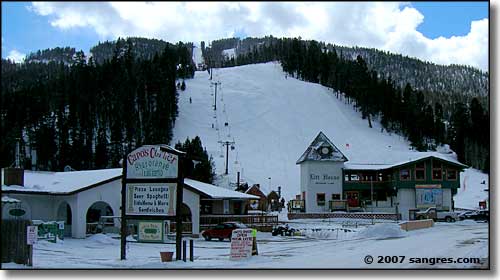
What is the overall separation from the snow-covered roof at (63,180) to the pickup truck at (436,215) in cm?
1089

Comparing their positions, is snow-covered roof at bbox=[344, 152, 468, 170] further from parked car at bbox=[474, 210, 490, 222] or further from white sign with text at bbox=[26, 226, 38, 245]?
white sign with text at bbox=[26, 226, 38, 245]

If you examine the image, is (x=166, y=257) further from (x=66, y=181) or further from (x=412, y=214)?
(x=412, y=214)

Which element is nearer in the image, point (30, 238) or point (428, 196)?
point (30, 238)

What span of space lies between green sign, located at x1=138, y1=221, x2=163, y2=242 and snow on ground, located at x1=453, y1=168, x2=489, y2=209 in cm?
778

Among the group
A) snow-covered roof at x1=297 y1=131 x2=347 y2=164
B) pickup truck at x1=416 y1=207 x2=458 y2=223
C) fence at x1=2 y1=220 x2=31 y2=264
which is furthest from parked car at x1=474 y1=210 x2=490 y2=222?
fence at x1=2 y1=220 x2=31 y2=264

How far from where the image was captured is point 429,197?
26.8 metres

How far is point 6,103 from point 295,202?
38.6 ft

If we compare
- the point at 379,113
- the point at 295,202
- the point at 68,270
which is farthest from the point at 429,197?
the point at 68,270

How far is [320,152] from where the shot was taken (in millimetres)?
23984

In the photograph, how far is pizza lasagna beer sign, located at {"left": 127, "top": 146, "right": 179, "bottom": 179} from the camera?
16.7 metres

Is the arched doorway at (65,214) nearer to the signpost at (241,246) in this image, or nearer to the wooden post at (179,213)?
the wooden post at (179,213)

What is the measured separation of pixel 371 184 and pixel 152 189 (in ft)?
41.0

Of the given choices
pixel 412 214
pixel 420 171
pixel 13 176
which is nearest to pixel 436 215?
pixel 412 214

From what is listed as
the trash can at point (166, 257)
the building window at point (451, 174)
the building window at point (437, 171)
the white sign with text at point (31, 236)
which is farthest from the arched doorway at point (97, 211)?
the building window at point (451, 174)
